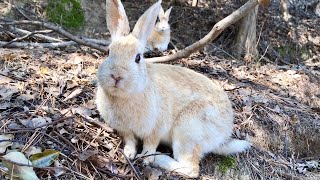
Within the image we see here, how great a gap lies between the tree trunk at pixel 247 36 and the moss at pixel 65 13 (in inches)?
121

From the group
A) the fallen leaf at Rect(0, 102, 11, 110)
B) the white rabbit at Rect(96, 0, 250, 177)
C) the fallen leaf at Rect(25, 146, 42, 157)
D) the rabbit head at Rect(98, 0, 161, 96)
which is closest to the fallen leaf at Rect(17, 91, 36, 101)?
the fallen leaf at Rect(0, 102, 11, 110)

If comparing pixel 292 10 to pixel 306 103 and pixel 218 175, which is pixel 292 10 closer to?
pixel 306 103

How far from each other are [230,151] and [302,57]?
234 inches

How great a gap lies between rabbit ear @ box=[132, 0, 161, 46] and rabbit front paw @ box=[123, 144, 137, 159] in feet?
2.93

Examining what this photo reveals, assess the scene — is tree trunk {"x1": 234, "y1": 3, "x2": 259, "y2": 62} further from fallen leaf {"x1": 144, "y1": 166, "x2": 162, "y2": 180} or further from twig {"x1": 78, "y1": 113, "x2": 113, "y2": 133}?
fallen leaf {"x1": 144, "y1": 166, "x2": 162, "y2": 180}

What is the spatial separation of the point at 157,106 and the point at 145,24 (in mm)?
710

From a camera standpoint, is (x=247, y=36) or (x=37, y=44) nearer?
(x=37, y=44)

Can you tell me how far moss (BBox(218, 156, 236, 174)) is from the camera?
12.8ft

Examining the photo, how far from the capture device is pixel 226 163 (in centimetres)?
398

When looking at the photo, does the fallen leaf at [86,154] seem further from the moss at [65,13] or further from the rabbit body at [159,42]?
the moss at [65,13]

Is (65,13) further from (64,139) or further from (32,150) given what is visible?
(32,150)

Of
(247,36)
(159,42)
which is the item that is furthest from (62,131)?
(247,36)

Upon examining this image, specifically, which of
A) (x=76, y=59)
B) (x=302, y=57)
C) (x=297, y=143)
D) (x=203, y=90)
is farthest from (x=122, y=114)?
(x=302, y=57)

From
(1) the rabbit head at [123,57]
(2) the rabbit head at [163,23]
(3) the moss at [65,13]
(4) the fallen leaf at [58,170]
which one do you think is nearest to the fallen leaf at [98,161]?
(4) the fallen leaf at [58,170]
